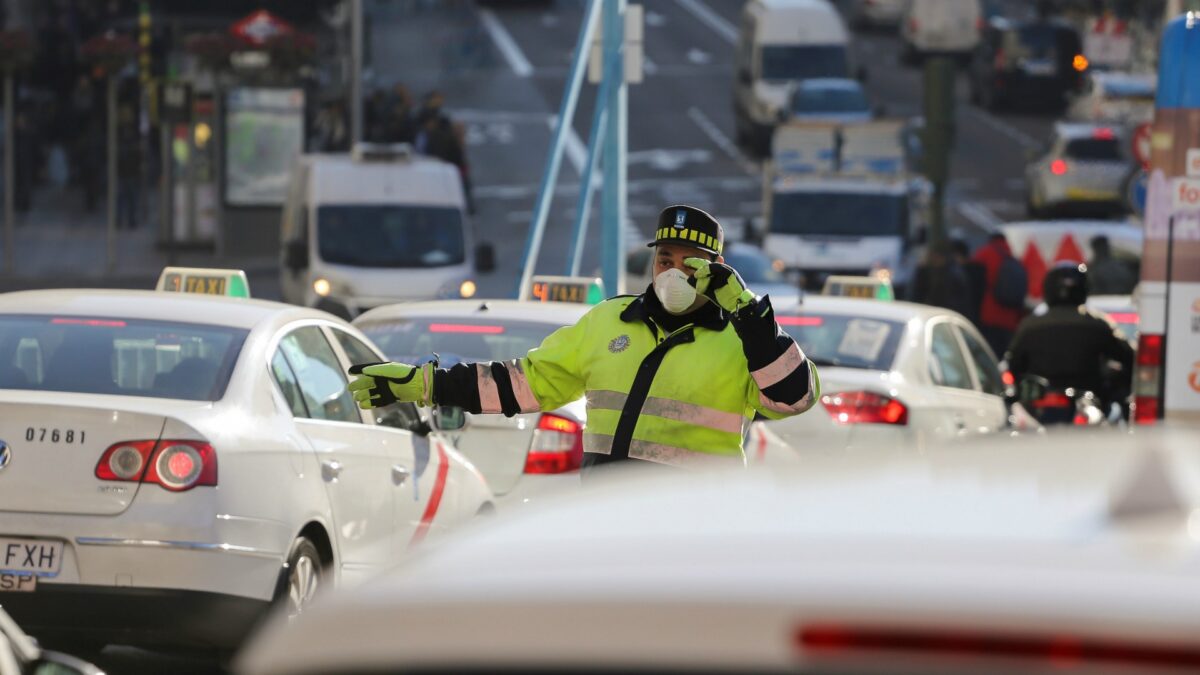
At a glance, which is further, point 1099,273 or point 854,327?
point 1099,273

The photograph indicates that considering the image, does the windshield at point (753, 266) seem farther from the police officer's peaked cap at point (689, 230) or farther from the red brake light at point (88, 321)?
the police officer's peaked cap at point (689, 230)

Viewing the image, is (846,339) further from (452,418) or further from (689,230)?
(689,230)

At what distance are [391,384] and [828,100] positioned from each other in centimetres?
3504

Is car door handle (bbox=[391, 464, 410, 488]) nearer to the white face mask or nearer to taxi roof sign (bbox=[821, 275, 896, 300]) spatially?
the white face mask

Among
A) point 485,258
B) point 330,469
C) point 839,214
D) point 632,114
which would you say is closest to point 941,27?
point 632,114

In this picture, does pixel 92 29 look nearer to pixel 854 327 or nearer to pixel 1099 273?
pixel 1099 273

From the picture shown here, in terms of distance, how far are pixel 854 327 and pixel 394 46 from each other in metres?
45.6

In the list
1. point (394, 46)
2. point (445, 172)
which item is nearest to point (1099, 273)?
point (445, 172)

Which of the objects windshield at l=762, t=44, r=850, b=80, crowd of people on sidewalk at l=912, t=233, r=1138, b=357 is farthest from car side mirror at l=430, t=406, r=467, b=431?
windshield at l=762, t=44, r=850, b=80

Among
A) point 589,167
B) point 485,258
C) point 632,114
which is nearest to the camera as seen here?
point 589,167

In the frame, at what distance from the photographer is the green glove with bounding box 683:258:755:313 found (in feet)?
20.2

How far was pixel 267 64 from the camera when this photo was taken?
30.6 metres

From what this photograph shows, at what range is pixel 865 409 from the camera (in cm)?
1115

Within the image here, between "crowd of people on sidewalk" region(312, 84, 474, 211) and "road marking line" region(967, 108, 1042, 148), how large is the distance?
14681 mm
